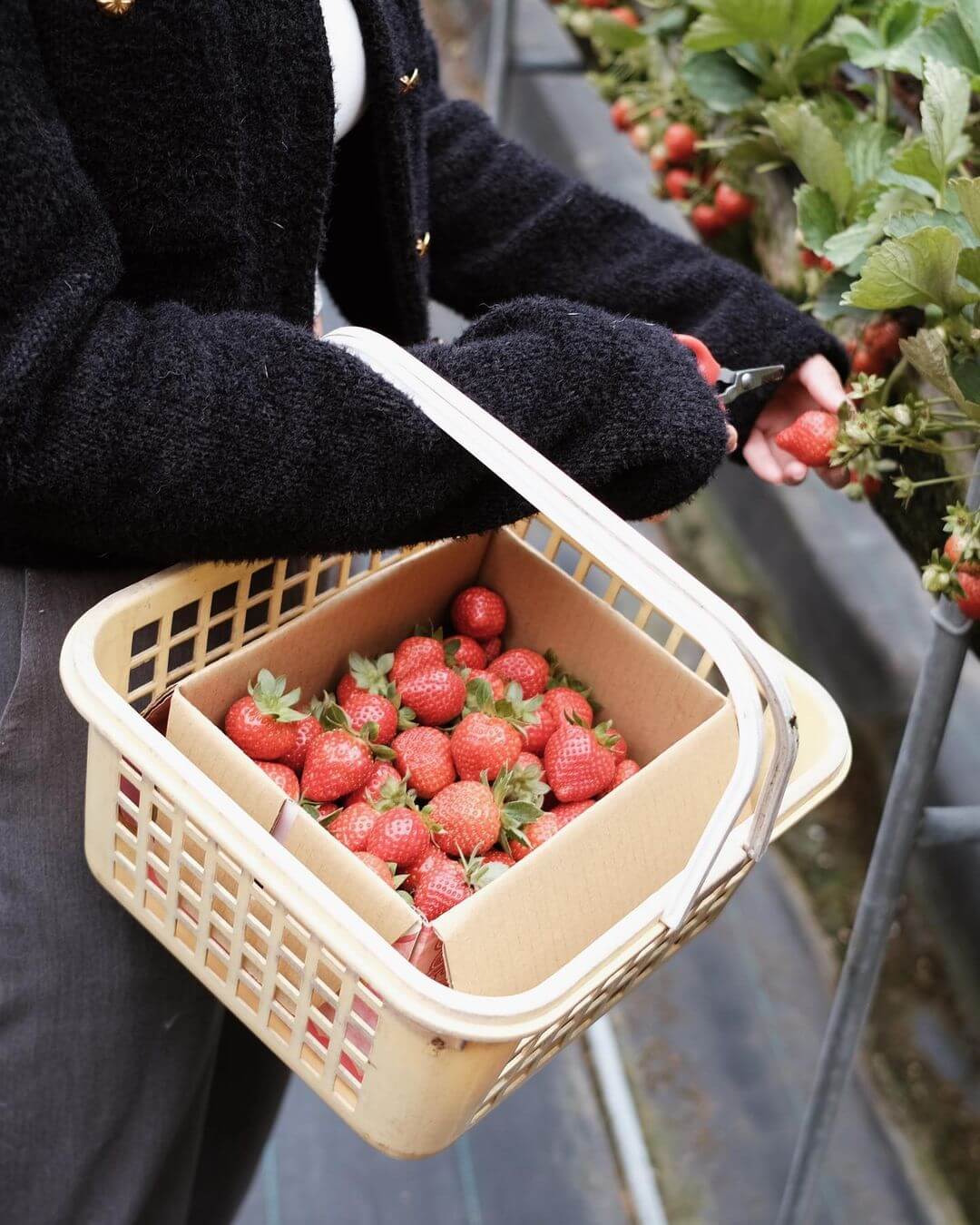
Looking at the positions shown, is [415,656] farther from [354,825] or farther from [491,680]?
[354,825]

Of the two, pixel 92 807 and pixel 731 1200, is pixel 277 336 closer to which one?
pixel 92 807

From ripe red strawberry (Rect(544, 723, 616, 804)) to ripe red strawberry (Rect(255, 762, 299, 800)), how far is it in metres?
0.18

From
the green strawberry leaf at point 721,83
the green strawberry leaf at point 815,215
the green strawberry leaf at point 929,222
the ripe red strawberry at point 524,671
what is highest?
the green strawberry leaf at point 929,222

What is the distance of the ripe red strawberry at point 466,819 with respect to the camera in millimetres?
892

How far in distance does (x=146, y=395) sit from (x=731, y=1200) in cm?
141

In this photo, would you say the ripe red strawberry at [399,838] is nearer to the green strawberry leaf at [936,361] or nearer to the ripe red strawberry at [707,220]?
the green strawberry leaf at [936,361]

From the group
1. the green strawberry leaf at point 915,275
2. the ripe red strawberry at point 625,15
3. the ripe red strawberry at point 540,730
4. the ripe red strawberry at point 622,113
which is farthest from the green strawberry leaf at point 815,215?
the ripe red strawberry at point 625,15

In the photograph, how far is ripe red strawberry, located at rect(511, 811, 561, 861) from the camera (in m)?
0.91

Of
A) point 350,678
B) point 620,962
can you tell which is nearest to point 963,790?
point 350,678

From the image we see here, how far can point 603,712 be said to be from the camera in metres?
1.03

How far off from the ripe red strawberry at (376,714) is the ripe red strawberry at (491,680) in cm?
7

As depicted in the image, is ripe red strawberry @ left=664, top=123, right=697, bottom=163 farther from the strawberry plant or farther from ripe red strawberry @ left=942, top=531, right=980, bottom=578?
ripe red strawberry @ left=942, top=531, right=980, bottom=578

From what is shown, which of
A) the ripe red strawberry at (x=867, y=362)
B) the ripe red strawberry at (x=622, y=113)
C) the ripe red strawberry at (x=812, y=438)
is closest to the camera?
the ripe red strawberry at (x=812, y=438)

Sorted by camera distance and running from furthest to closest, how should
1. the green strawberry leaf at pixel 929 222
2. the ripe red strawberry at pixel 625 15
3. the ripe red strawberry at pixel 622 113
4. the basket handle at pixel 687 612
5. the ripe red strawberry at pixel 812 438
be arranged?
the ripe red strawberry at pixel 625 15
the ripe red strawberry at pixel 622 113
the ripe red strawberry at pixel 812 438
the green strawberry leaf at pixel 929 222
the basket handle at pixel 687 612
